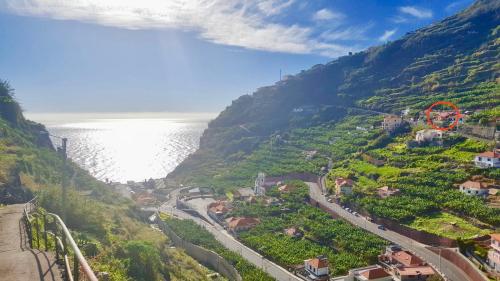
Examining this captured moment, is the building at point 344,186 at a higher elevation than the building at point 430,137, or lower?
lower

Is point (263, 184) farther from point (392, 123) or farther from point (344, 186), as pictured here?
point (392, 123)

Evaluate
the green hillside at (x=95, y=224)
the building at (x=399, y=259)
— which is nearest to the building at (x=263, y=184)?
the green hillside at (x=95, y=224)

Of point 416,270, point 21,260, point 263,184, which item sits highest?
point 21,260

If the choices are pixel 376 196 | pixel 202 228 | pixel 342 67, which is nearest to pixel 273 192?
pixel 202 228

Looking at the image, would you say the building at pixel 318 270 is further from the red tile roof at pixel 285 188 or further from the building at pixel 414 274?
the red tile roof at pixel 285 188

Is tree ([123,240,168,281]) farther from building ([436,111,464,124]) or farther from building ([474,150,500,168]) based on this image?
building ([436,111,464,124])

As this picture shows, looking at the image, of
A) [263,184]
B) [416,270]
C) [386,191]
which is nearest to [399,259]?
[416,270]

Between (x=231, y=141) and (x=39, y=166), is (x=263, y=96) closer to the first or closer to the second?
(x=231, y=141)
